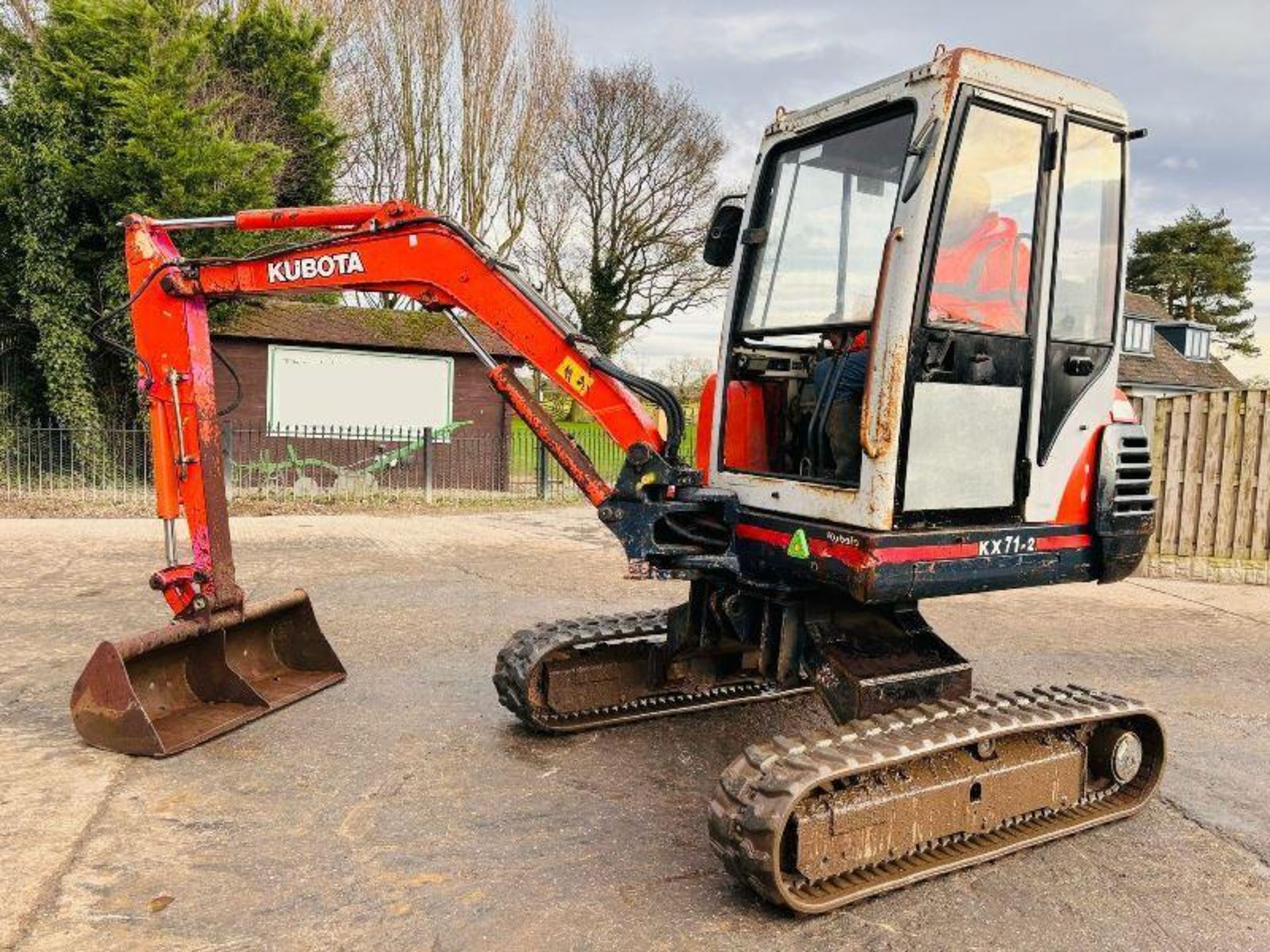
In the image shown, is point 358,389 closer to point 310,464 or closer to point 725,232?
point 310,464

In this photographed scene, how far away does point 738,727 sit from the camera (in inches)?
204

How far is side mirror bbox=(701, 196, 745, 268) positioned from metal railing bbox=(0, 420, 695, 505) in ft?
24.5

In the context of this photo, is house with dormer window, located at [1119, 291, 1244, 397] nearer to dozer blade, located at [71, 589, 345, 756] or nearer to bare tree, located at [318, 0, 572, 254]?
bare tree, located at [318, 0, 572, 254]

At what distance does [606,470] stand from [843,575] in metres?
10.7

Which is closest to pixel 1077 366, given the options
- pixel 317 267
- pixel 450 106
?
pixel 317 267

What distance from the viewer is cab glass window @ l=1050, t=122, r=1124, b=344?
407 cm

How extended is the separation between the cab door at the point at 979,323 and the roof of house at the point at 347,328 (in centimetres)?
1378

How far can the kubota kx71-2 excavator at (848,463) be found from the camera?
363 cm

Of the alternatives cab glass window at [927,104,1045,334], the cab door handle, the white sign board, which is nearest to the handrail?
cab glass window at [927,104,1045,334]

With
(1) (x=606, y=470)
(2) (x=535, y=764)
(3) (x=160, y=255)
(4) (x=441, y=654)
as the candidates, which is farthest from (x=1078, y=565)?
(1) (x=606, y=470)

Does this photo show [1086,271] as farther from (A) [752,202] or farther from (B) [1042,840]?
(B) [1042,840]

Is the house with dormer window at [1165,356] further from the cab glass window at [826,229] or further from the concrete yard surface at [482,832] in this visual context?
the cab glass window at [826,229]

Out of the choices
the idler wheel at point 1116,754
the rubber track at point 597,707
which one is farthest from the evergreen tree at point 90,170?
the idler wheel at point 1116,754

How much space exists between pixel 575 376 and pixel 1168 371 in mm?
34848
